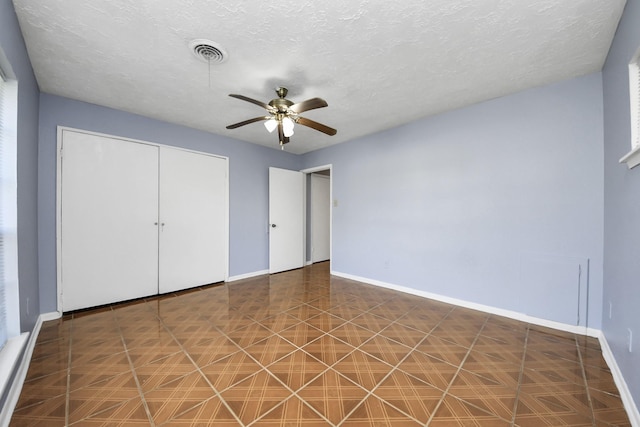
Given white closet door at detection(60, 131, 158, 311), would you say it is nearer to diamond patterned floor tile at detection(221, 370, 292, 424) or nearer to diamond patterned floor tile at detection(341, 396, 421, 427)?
diamond patterned floor tile at detection(221, 370, 292, 424)

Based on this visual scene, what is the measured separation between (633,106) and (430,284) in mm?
2444

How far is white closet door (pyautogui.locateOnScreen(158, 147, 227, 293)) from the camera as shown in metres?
3.43

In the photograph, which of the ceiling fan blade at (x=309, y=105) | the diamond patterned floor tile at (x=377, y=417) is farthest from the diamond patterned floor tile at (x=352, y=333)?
the ceiling fan blade at (x=309, y=105)

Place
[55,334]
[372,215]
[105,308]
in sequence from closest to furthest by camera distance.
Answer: [55,334], [105,308], [372,215]

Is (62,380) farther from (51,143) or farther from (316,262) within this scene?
(316,262)

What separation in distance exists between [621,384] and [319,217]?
4736mm

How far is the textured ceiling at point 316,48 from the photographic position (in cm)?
153

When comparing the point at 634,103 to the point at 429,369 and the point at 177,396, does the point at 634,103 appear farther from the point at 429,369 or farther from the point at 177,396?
the point at 177,396

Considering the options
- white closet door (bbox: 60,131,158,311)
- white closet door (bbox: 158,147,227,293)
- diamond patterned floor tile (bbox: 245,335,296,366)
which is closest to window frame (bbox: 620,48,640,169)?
diamond patterned floor tile (bbox: 245,335,296,366)

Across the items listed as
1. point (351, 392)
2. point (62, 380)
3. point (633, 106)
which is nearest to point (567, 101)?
point (633, 106)

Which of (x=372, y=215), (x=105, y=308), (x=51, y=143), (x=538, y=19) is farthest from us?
(x=372, y=215)

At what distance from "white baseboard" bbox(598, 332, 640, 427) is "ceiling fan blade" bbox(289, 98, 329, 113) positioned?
2699 mm

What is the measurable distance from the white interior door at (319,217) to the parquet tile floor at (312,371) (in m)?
2.83

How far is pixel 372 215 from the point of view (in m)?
3.91
